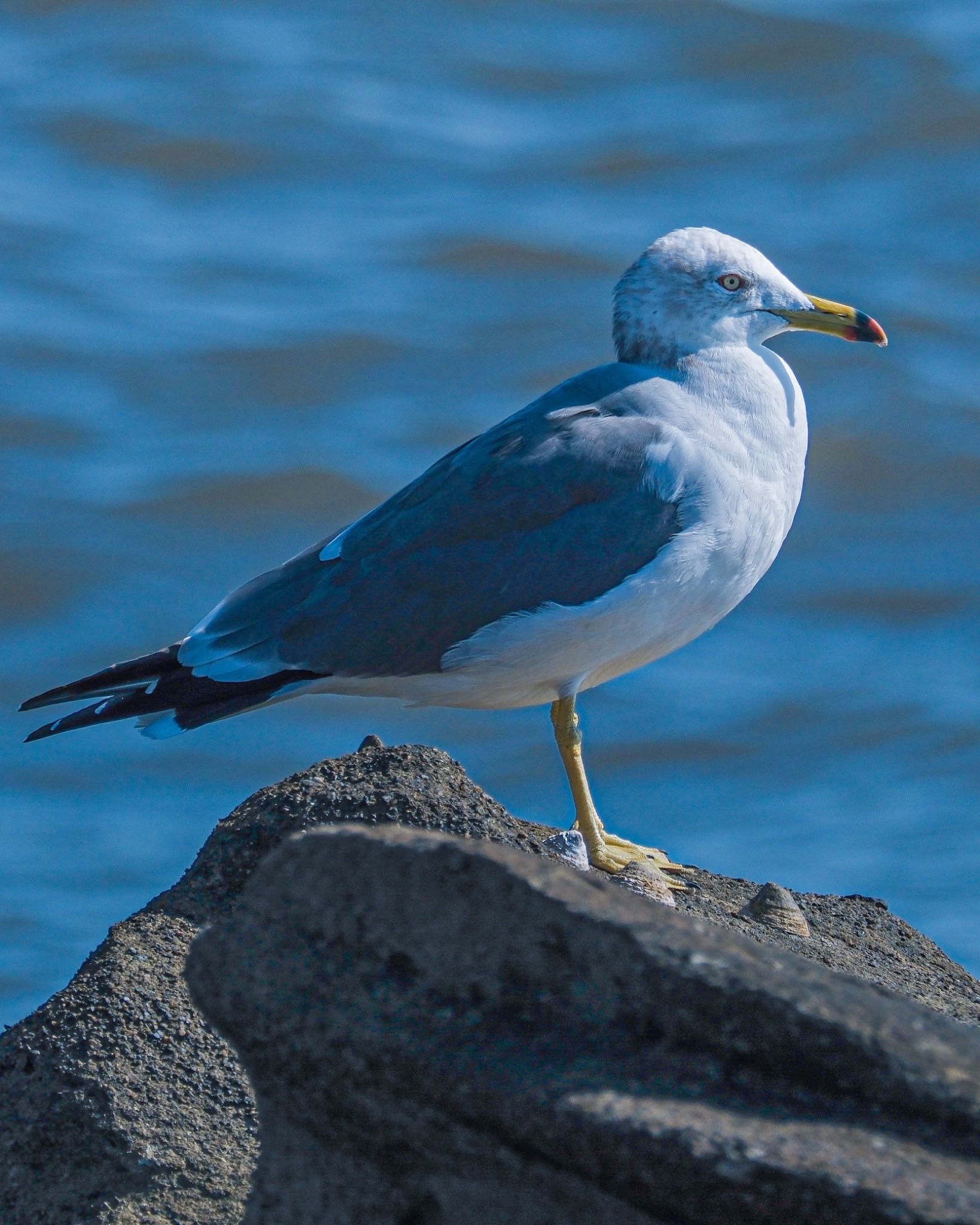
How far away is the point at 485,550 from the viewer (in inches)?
185

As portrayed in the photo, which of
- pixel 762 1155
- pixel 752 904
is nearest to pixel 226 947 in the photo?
pixel 762 1155

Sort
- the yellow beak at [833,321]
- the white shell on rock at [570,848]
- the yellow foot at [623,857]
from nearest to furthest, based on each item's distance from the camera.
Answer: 1. the white shell on rock at [570,848]
2. the yellow foot at [623,857]
3. the yellow beak at [833,321]

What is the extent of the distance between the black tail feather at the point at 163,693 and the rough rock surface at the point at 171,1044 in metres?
0.81

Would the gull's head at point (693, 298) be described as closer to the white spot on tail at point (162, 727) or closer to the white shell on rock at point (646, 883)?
the white shell on rock at point (646, 883)

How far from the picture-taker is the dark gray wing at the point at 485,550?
4629 mm

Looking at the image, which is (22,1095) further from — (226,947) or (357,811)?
(226,947)

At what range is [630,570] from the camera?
15.1 ft

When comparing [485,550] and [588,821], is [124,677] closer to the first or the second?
[485,550]

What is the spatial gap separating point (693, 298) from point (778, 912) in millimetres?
1709

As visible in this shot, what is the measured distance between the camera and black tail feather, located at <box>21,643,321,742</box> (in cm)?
475

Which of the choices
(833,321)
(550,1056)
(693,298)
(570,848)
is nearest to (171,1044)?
(570,848)

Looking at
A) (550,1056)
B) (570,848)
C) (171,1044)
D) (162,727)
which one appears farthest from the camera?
(162,727)

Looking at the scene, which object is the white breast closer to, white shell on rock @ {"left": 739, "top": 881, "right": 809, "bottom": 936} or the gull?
the gull

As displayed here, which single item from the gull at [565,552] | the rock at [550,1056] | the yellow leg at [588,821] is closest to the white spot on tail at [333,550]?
the gull at [565,552]
